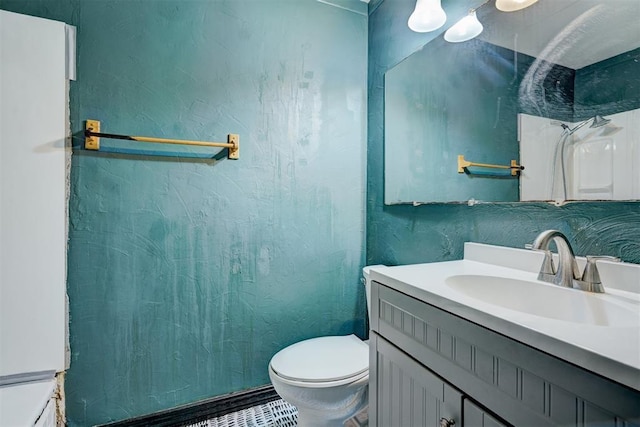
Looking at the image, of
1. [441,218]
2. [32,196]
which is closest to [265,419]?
[441,218]

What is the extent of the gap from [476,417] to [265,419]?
1.19 meters

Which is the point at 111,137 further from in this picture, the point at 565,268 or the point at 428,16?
the point at 565,268

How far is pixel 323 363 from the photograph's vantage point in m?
1.26

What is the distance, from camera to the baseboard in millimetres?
1379

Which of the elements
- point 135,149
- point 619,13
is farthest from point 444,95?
point 135,149

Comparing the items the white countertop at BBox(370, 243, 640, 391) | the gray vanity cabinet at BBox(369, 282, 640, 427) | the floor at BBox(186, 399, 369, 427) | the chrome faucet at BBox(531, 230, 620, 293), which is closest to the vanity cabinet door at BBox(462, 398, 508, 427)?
the gray vanity cabinet at BBox(369, 282, 640, 427)

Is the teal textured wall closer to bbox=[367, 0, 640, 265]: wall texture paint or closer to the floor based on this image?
bbox=[367, 0, 640, 265]: wall texture paint

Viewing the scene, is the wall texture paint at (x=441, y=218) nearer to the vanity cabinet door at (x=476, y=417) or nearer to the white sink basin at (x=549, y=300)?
the white sink basin at (x=549, y=300)

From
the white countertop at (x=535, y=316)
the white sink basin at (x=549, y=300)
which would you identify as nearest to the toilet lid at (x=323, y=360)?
the white countertop at (x=535, y=316)

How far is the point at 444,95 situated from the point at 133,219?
1.53 meters

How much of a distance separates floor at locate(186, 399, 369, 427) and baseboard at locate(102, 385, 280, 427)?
23 millimetres

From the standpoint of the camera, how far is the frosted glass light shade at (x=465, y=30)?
3.94ft

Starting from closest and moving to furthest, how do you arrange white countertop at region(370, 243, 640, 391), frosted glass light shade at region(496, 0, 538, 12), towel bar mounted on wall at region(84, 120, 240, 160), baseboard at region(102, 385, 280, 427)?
white countertop at region(370, 243, 640, 391) → frosted glass light shade at region(496, 0, 538, 12) → towel bar mounted on wall at region(84, 120, 240, 160) → baseboard at region(102, 385, 280, 427)

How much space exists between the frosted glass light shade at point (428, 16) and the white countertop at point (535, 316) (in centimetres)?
100
